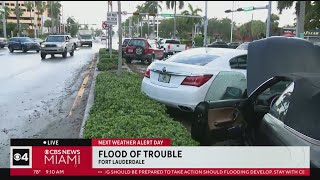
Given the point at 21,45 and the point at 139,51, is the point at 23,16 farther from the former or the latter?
the point at 139,51

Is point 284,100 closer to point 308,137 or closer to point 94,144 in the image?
point 308,137

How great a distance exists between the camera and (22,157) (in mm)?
3518

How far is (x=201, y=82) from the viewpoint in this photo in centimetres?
707

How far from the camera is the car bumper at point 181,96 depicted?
7.00m

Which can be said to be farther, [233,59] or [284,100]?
[233,59]

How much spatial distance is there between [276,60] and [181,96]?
2562mm

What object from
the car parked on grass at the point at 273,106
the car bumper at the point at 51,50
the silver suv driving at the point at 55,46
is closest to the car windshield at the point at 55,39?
the silver suv driving at the point at 55,46

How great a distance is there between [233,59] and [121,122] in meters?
3.30

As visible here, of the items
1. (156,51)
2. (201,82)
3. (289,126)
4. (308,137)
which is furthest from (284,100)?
(156,51)

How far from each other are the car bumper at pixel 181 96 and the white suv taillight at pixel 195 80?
75mm

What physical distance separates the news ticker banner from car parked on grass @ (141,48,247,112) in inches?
136

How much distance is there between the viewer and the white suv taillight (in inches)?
278

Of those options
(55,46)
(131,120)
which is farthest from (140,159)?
(55,46)

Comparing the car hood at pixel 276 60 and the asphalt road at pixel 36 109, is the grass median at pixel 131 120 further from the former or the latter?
the car hood at pixel 276 60
